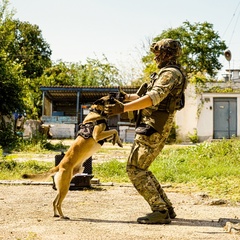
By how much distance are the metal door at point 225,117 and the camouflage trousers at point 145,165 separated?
22220 mm

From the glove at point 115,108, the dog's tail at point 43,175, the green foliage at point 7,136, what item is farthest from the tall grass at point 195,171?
the green foliage at point 7,136

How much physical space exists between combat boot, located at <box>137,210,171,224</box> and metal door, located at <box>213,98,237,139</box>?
73.0 feet

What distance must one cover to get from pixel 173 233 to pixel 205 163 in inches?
311

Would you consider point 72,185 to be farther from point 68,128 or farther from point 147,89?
point 68,128

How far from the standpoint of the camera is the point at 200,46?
2012 inches

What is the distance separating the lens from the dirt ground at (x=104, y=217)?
495 cm

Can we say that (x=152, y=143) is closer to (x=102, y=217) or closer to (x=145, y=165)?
(x=145, y=165)

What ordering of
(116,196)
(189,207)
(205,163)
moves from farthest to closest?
(205,163) → (116,196) → (189,207)

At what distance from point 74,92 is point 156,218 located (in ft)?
82.1

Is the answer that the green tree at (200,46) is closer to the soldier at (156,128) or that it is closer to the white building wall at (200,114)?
the white building wall at (200,114)

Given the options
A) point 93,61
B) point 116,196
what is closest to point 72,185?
point 116,196

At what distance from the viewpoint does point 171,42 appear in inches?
225

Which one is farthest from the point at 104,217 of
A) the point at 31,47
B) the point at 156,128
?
the point at 31,47

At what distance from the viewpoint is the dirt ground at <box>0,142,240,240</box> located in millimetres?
4947
